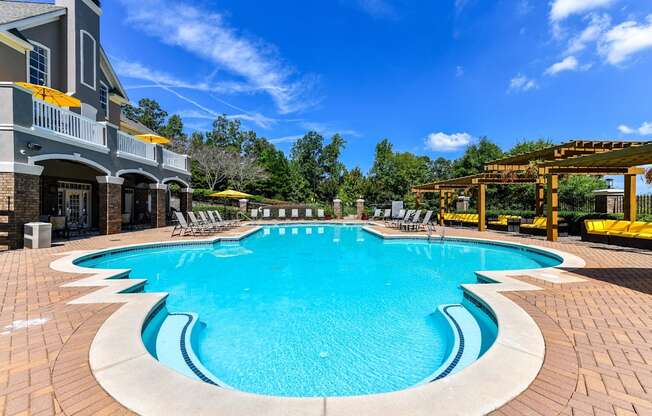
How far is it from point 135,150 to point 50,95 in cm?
443

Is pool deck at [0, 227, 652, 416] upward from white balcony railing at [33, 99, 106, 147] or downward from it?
downward

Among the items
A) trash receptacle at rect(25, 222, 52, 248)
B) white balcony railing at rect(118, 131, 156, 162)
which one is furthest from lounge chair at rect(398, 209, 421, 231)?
trash receptacle at rect(25, 222, 52, 248)

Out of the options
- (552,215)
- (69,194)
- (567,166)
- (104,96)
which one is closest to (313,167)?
(104,96)

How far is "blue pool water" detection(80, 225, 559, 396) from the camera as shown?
3.37 meters

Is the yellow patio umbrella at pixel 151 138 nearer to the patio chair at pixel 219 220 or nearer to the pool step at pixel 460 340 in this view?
the patio chair at pixel 219 220

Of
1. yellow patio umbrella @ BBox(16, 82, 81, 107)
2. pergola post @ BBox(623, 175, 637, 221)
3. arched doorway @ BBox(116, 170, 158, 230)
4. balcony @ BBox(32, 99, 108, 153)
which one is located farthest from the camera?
arched doorway @ BBox(116, 170, 158, 230)

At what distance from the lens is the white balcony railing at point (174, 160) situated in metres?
18.0

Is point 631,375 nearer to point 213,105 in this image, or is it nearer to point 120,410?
point 120,410

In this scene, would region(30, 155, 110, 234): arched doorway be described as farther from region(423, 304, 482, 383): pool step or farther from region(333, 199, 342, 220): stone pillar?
region(333, 199, 342, 220): stone pillar

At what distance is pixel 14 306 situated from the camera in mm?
4199

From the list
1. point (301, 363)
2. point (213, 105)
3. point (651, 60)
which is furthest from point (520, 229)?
point (213, 105)

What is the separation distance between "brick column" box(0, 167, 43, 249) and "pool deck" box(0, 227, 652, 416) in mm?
4898

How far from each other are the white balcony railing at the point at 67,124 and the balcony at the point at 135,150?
1.11 m

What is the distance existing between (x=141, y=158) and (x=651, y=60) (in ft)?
70.8
